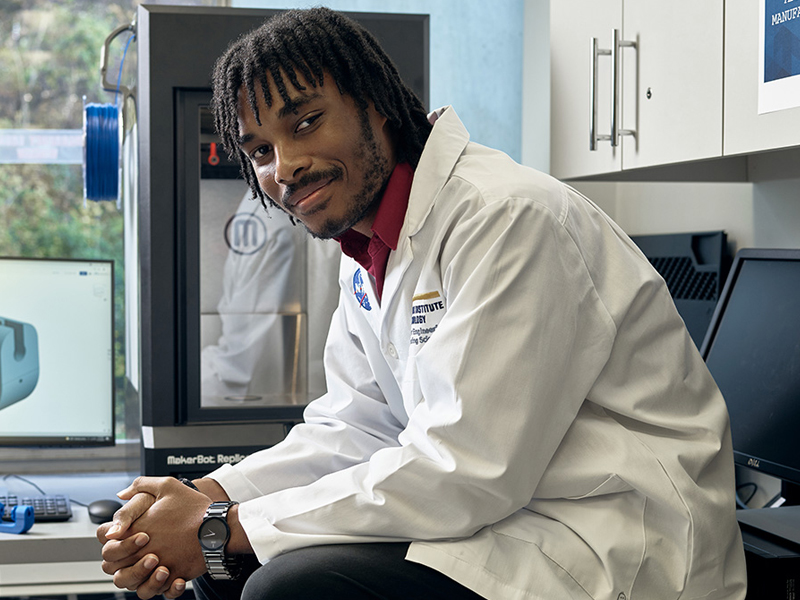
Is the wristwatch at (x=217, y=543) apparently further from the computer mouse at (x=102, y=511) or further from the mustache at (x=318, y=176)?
the computer mouse at (x=102, y=511)

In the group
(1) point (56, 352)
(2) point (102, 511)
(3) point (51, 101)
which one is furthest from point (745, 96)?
(3) point (51, 101)

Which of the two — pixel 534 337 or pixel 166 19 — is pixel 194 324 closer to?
pixel 166 19

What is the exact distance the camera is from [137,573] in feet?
3.52

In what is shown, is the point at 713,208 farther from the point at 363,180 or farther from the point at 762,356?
the point at 363,180

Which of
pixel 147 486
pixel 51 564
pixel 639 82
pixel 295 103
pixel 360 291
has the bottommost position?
pixel 51 564

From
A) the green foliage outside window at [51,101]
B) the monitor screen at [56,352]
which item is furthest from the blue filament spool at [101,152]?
the monitor screen at [56,352]

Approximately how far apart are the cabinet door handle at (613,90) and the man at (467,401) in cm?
43

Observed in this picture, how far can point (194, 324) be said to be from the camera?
1.69 meters

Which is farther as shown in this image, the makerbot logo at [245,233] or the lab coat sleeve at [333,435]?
the makerbot logo at [245,233]

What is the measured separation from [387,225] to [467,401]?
12.7 inches

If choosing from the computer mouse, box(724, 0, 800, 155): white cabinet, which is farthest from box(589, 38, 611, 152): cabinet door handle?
the computer mouse

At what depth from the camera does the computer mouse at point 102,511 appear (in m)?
1.58

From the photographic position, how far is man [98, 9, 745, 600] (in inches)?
37.1

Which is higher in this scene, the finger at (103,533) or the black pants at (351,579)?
the black pants at (351,579)
